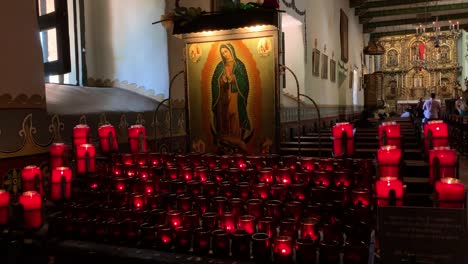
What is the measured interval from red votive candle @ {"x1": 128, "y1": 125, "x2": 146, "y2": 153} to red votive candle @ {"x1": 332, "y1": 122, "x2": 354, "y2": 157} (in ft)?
6.85

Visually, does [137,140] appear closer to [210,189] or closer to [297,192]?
[210,189]

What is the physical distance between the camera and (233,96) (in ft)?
15.9

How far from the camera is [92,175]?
154 inches

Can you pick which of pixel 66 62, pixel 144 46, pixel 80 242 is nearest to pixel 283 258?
pixel 80 242

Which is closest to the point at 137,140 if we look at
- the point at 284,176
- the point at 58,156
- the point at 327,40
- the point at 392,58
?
the point at 58,156

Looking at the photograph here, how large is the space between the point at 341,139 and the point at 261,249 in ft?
6.47

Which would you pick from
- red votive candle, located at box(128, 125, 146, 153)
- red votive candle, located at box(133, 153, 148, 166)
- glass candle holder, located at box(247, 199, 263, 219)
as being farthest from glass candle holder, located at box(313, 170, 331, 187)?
red votive candle, located at box(128, 125, 146, 153)

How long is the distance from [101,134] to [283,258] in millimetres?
2794

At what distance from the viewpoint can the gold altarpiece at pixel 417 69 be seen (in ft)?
80.4

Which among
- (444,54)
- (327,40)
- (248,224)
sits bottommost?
(248,224)

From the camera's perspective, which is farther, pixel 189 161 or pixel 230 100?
pixel 230 100

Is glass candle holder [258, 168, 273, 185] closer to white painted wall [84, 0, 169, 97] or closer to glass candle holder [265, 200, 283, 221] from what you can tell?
glass candle holder [265, 200, 283, 221]

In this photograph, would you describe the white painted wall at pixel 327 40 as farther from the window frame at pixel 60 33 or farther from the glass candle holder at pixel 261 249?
the glass candle holder at pixel 261 249

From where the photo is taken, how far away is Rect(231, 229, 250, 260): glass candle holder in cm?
257
